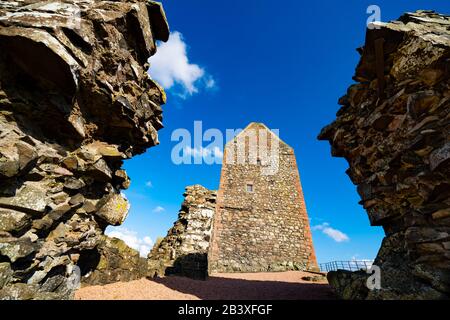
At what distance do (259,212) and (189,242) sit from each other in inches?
289

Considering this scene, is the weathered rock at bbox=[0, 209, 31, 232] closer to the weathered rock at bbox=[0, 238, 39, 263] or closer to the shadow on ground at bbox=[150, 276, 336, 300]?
the weathered rock at bbox=[0, 238, 39, 263]

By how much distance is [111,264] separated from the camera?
661 cm

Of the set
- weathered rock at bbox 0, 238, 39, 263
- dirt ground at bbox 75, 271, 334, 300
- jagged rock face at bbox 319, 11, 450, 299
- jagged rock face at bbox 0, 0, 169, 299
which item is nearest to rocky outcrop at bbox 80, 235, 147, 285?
dirt ground at bbox 75, 271, 334, 300

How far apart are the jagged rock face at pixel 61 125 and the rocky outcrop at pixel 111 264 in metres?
0.54

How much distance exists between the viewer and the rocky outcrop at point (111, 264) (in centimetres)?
598

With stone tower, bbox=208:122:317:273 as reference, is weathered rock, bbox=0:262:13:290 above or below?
below

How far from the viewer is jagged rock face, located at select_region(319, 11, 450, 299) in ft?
12.8

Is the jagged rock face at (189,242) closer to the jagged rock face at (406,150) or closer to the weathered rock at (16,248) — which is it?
the weathered rock at (16,248)

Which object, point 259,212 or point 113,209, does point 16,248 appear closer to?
point 113,209

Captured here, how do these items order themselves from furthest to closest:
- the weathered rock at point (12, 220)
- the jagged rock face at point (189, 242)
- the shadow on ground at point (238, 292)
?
the jagged rock face at point (189, 242) → the shadow on ground at point (238, 292) → the weathered rock at point (12, 220)

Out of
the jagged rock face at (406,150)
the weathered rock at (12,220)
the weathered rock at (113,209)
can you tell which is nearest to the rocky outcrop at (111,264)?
the weathered rock at (113,209)

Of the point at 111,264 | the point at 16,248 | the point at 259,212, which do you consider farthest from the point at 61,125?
the point at 259,212

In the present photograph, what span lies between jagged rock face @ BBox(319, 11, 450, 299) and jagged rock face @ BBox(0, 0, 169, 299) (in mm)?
6178
